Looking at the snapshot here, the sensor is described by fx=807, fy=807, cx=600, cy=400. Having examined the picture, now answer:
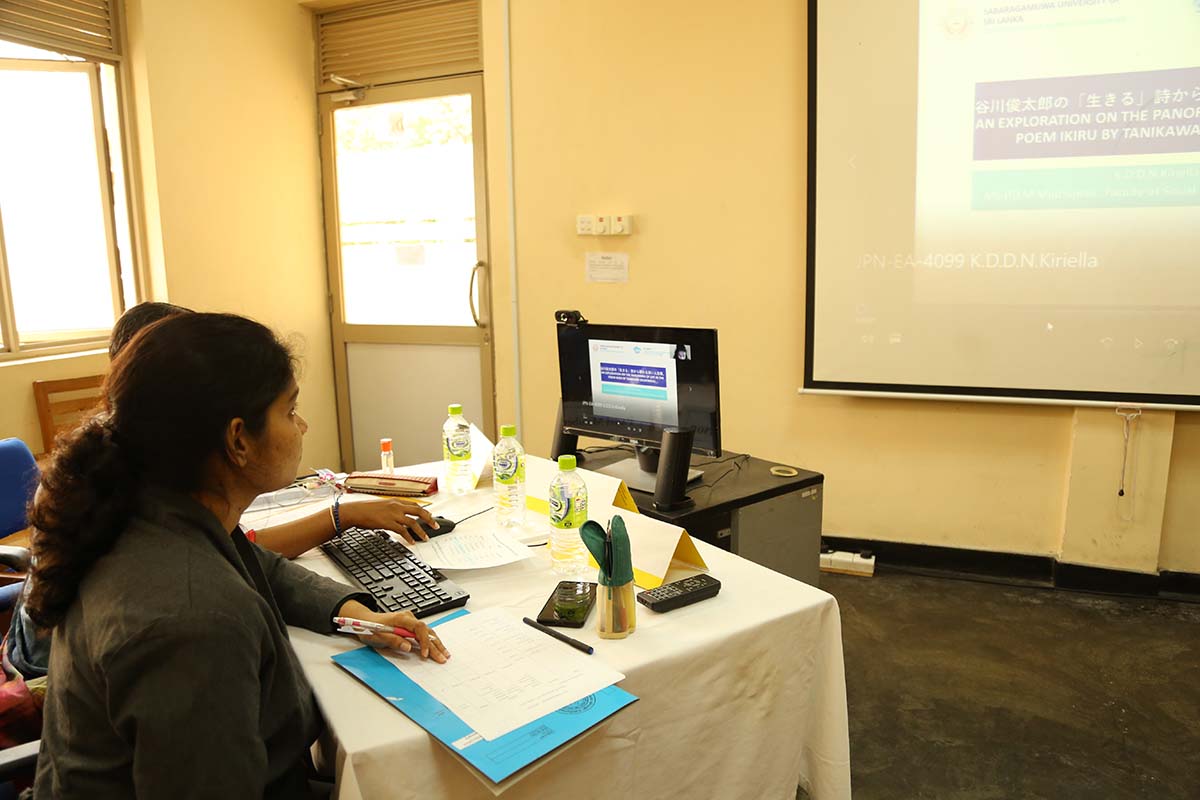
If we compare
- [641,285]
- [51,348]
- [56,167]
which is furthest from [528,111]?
[51,348]

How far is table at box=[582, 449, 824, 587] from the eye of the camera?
2127 mm

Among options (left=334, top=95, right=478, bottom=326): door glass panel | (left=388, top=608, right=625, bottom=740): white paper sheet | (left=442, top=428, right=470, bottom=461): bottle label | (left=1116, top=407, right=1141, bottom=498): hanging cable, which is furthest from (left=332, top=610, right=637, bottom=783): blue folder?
(left=334, top=95, right=478, bottom=326): door glass panel

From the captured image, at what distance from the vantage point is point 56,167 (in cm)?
340

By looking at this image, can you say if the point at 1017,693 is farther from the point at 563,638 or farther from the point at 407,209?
the point at 407,209

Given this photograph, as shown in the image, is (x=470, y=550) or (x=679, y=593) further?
(x=470, y=550)

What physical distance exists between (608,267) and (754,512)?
1.82 metres

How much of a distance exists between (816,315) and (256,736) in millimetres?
2860

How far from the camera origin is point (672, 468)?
6.77 feet

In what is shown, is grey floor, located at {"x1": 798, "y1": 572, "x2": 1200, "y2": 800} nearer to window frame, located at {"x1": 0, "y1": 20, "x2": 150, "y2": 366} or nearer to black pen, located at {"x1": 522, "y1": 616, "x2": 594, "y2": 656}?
black pen, located at {"x1": 522, "y1": 616, "x2": 594, "y2": 656}

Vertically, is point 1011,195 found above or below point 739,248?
above

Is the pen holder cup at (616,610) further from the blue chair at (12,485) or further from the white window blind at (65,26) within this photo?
the white window blind at (65,26)

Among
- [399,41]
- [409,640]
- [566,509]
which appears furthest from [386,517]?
[399,41]

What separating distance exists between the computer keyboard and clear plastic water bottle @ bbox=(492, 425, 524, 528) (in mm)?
287

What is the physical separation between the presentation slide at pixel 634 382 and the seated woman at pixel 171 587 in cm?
127
